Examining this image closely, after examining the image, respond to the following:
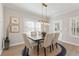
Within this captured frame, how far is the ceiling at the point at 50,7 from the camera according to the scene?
4.78ft

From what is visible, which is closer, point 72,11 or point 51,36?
point 72,11

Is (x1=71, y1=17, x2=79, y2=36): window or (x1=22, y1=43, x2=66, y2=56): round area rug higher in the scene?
(x1=71, y1=17, x2=79, y2=36): window

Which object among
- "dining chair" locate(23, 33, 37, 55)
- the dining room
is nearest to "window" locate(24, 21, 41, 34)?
the dining room

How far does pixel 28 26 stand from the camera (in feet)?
5.02

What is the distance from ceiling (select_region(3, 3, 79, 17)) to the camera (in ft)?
4.78

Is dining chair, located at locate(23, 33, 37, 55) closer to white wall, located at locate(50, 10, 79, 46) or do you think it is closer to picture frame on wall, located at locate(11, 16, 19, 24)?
picture frame on wall, located at locate(11, 16, 19, 24)

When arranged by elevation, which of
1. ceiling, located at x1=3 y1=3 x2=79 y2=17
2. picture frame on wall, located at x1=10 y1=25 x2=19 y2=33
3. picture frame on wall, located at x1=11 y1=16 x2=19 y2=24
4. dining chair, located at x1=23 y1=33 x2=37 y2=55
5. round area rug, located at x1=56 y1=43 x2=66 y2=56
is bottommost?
round area rug, located at x1=56 y1=43 x2=66 y2=56

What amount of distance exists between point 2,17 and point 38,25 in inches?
24.9

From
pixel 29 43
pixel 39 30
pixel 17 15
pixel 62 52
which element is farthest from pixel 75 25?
pixel 17 15

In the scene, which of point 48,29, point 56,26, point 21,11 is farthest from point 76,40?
point 21,11

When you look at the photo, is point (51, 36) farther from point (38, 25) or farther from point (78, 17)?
point (78, 17)

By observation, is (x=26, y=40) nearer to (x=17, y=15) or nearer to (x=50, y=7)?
(x=17, y=15)

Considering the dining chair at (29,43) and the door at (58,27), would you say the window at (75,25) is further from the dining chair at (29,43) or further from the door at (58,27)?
the dining chair at (29,43)

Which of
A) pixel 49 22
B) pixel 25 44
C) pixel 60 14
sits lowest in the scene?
pixel 25 44
